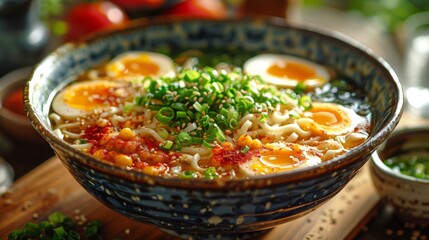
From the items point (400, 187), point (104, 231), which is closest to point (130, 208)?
Result: point (104, 231)

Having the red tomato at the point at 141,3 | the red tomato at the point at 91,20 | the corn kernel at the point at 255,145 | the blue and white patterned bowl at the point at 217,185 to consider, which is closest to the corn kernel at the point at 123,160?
the blue and white patterned bowl at the point at 217,185

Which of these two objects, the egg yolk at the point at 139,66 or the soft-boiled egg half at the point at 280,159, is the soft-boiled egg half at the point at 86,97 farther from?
the soft-boiled egg half at the point at 280,159

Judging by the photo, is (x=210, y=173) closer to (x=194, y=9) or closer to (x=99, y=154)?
(x=99, y=154)

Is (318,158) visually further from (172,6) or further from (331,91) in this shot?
(172,6)

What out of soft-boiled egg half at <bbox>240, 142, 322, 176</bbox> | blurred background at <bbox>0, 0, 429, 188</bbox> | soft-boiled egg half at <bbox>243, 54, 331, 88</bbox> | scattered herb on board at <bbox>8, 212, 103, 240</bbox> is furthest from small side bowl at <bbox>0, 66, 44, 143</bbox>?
soft-boiled egg half at <bbox>240, 142, 322, 176</bbox>

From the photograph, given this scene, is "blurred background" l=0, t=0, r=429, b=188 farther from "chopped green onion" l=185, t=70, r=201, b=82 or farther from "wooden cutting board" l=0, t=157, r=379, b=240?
"chopped green onion" l=185, t=70, r=201, b=82

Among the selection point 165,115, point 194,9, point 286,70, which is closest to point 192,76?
point 165,115
